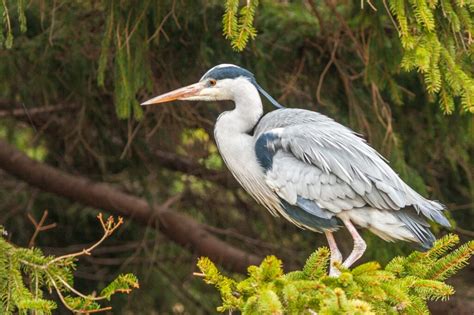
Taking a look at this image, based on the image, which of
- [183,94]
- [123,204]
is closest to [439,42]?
[183,94]

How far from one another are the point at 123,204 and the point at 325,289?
366cm

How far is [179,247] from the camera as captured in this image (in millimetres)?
7016

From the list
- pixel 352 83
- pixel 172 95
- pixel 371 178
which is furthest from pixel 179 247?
pixel 371 178

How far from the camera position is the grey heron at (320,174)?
4.08 m

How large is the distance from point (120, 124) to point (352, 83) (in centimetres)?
141

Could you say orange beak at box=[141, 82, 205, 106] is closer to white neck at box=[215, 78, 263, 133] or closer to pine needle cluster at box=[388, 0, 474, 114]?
white neck at box=[215, 78, 263, 133]

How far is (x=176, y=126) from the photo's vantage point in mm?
5922

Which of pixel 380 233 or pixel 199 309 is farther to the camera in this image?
pixel 199 309

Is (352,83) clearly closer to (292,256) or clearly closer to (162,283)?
(292,256)

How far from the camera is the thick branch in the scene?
6176 millimetres

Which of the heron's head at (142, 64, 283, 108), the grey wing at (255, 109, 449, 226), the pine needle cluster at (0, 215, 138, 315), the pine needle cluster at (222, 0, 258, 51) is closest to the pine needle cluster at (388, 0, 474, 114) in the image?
the grey wing at (255, 109, 449, 226)

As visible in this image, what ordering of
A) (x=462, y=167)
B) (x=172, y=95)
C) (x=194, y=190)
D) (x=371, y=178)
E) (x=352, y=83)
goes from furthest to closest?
(x=194, y=190)
(x=462, y=167)
(x=352, y=83)
(x=172, y=95)
(x=371, y=178)

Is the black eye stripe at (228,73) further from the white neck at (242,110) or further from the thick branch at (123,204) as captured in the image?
the thick branch at (123,204)

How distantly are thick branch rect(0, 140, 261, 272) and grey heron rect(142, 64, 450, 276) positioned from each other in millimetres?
1871
